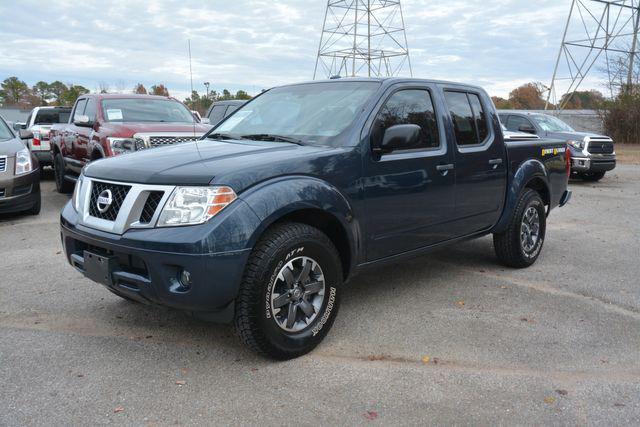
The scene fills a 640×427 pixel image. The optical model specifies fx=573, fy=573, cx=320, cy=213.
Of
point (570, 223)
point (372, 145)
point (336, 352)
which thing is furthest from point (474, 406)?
point (570, 223)

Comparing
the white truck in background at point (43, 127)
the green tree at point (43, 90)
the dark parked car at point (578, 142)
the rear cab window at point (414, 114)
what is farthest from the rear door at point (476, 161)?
the green tree at point (43, 90)

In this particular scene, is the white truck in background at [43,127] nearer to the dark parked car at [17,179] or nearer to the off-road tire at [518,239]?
the dark parked car at [17,179]

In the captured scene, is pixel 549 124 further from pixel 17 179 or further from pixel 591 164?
pixel 17 179

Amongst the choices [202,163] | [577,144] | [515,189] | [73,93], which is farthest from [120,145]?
[73,93]

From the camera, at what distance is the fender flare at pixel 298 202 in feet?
11.2

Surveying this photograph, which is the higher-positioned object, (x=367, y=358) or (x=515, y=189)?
(x=515, y=189)

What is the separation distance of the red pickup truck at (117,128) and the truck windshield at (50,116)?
187 inches

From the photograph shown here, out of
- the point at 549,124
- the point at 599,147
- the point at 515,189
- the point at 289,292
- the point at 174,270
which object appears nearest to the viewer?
the point at 174,270

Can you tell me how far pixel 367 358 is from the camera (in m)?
3.78

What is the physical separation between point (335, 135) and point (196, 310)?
5.36 feet

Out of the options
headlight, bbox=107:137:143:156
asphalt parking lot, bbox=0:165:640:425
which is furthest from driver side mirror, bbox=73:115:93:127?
asphalt parking lot, bbox=0:165:640:425

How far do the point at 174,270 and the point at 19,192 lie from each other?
21.6ft

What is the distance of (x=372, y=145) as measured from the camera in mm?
4207

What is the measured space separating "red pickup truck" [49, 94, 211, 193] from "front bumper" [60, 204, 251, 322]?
4844 millimetres
